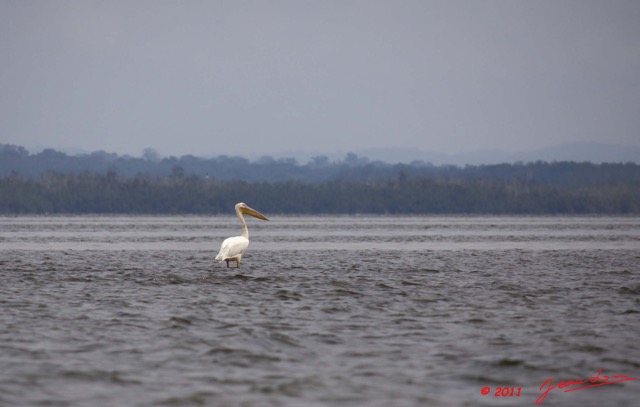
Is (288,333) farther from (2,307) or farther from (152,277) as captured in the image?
(152,277)

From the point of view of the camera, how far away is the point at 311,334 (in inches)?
611

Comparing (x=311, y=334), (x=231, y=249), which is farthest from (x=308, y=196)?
(x=311, y=334)

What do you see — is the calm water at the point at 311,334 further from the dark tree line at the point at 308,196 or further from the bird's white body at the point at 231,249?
the dark tree line at the point at 308,196

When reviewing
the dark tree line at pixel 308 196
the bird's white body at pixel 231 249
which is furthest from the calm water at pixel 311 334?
the dark tree line at pixel 308 196

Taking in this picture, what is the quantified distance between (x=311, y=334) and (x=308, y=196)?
114m

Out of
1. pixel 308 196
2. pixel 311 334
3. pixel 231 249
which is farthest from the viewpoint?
pixel 308 196

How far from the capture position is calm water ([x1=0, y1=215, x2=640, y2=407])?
11.6 meters

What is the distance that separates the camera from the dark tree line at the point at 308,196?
124m

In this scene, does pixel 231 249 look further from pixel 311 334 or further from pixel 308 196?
pixel 308 196

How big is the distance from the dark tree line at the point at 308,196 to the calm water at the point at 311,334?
95.6 meters

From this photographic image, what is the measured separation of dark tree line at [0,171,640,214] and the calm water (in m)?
95.6

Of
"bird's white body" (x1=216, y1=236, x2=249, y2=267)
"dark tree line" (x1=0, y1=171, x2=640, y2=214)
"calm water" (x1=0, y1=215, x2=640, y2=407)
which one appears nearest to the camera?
"calm water" (x1=0, y1=215, x2=640, y2=407)

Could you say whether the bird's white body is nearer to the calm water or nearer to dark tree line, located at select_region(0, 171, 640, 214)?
the calm water

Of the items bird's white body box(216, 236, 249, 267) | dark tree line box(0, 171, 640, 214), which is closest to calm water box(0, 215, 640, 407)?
bird's white body box(216, 236, 249, 267)
